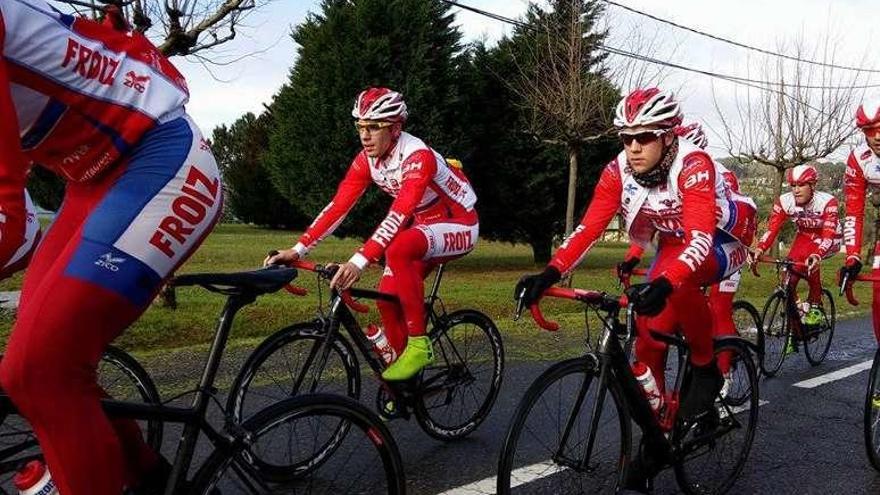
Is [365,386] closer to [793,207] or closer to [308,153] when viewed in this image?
[793,207]

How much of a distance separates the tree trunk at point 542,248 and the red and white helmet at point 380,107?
1880cm

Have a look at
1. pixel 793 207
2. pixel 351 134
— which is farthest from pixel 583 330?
pixel 351 134

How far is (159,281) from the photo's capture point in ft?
7.45

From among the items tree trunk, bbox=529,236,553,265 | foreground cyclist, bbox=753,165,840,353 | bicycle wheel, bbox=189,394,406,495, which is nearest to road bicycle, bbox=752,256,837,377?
foreground cyclist, bbox=753,165,840,353

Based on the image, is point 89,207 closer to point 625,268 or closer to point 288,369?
point 288,369

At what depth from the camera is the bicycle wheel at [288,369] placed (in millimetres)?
3779

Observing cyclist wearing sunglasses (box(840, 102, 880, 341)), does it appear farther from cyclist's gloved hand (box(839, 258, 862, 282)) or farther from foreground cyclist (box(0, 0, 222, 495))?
foreground cyclist (box(0, 0, 222, 495))

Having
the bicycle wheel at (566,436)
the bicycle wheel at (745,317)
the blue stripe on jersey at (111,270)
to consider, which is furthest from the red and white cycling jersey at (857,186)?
the blue stripe on jersey at (111,270)

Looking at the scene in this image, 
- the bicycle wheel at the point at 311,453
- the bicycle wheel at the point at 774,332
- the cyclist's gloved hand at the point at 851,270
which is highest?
the cyclist's gloved hand at the point at 851,270

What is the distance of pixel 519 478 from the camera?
10.4 feet

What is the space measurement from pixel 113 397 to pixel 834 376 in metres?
6.65

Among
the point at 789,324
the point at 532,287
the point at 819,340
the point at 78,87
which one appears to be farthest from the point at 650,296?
the point at 819,340

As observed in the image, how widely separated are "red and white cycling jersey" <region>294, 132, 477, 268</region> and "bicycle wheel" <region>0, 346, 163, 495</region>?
4.12 ft

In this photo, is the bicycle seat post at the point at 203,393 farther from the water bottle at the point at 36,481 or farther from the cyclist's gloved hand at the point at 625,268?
the cyclist's gloved hand at the point at 625,268
